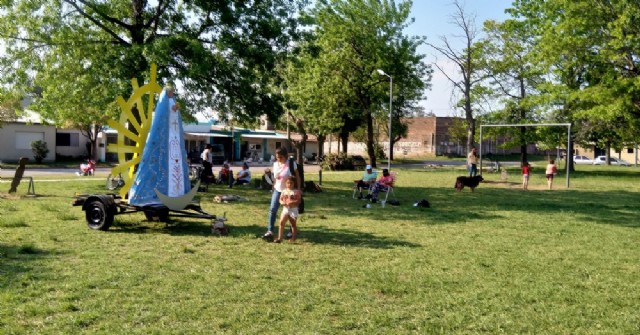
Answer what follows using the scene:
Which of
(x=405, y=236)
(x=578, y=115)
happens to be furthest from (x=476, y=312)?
(x=578, y=115)

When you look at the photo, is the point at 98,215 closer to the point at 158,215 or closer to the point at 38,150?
the point at 158,215

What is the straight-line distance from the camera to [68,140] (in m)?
45.6

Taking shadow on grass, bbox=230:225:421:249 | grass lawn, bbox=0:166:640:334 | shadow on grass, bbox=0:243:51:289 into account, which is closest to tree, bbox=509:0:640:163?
grass lawn, bbox=0:166:640:334

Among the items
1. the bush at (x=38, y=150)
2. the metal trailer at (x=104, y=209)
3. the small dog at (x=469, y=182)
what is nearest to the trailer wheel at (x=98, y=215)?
the metal trailer at (x=104, y=209)

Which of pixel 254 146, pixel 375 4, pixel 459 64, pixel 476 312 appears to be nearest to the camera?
pixel 476 312

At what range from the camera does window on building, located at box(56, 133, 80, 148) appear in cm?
4511

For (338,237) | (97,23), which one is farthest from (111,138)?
(338,237)

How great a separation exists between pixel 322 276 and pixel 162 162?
5.23 m

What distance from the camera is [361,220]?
13.1 m

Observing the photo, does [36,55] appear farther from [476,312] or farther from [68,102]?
[476,312]

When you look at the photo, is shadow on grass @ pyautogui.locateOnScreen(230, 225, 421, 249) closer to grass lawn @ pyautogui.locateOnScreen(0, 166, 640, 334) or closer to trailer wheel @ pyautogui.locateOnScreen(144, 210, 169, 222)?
grass lawn @ pyautogui.locateOnScreen(0, 166, 640, 334)

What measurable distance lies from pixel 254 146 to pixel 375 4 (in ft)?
82.5

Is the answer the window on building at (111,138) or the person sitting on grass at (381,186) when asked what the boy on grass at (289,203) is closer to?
the person sitting on grass at (381,186)

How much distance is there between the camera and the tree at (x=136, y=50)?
57.4 ft
